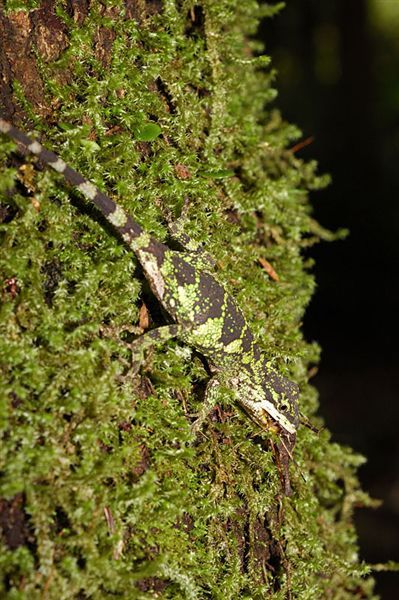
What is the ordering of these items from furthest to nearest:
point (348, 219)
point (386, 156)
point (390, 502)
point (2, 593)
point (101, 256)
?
point (386, 156), point (348, 219), point (390, 502), point (101, 256), point (2, 593)

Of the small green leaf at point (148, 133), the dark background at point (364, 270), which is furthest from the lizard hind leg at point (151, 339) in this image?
the dark background at point (364, 270)

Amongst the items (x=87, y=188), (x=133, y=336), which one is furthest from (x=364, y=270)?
(x=87, y=188)

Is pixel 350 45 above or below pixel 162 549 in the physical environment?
above

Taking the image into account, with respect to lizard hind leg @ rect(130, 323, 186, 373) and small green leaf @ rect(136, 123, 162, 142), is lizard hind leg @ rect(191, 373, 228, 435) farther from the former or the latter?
small green leaf @ rect(136, 123, 162, 142)

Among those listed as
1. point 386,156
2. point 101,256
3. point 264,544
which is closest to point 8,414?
point 101,256

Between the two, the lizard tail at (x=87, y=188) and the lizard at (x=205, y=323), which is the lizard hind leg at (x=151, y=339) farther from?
the lizard tail at (x=87, y=188)

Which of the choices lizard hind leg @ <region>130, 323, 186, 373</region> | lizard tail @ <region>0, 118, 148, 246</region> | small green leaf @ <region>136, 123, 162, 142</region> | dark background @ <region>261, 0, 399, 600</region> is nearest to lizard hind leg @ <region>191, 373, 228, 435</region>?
lizard hind leg @ <region>130, 323, 186, 373</region>

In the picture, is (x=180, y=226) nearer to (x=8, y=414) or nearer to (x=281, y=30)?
(x=8, y=414)
